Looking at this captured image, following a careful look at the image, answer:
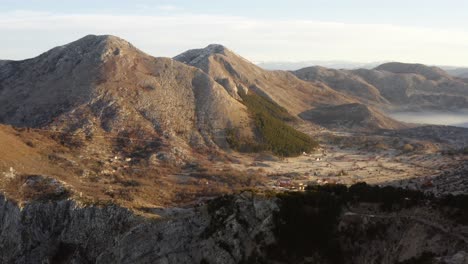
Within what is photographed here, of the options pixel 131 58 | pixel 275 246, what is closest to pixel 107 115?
pixel 131 58

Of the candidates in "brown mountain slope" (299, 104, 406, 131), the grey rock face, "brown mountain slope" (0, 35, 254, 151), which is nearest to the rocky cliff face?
the grey rock face

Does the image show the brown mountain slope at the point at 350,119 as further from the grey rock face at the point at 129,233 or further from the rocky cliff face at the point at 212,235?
the rocky cliff face at the point at 212,235

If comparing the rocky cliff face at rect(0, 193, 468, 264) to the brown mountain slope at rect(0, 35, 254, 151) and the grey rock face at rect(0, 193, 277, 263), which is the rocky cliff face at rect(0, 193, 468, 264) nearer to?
the grey rock face at rect(0, 193, 277, 263)

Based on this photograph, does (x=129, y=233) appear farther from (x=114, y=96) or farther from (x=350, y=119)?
(x=350, y=119)

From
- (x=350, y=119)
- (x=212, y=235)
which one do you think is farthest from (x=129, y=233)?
(x=350, y=119)

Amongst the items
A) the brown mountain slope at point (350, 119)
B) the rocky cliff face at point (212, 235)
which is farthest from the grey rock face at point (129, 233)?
the brown mountain slope at point (350, 119)

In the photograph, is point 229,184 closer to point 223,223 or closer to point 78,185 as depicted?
point 78,185
